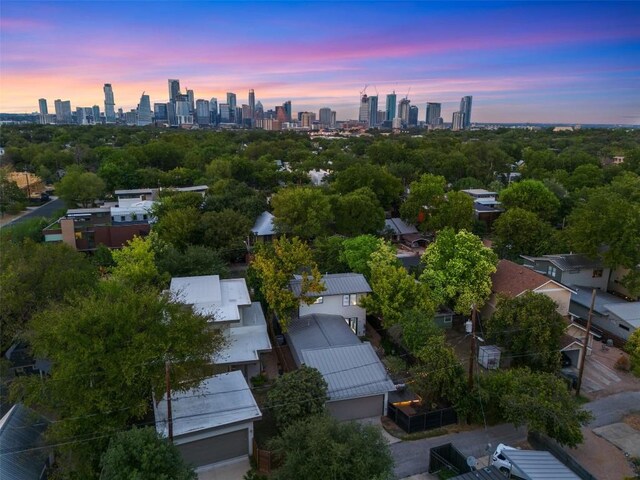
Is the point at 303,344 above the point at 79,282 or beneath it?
beneath

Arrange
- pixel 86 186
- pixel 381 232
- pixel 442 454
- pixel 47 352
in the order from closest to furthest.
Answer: pixel 47 352 → pixel 442 454 → pixel 381 232 → pixel 86 186

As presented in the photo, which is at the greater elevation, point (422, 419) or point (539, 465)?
point (539, 465)

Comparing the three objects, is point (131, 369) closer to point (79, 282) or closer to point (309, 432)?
point (309, 432)

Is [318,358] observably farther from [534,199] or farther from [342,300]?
[534,199]

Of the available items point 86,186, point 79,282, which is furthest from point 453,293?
point 86,186

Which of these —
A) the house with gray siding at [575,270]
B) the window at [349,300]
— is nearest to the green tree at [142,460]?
the window at [349,300]

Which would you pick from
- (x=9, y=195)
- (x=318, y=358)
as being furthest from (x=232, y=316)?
(x=9, y=195)
